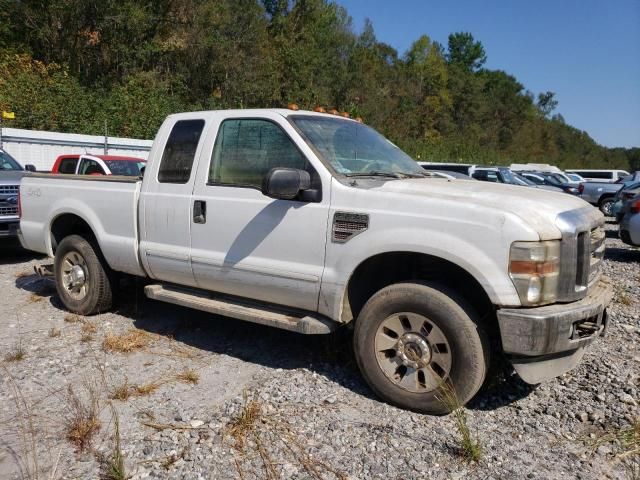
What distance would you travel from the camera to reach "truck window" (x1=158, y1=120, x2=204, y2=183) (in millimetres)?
4727

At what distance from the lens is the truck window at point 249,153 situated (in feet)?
13.8

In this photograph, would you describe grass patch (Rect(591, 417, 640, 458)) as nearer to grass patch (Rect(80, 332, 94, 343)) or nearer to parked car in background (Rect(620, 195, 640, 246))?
grass patch (Rect(80, 332, 94, 343))

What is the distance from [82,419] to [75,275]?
8.65 ft

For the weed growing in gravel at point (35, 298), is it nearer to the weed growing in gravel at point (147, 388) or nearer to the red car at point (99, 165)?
the weed growing in gravel at point (147, 388)

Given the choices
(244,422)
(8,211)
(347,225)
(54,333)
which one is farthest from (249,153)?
(8,211)

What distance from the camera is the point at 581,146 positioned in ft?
362

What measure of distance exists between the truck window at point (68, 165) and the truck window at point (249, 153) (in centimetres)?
838

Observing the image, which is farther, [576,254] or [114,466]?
[576,254]

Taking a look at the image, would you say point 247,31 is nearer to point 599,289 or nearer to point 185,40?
point 185,40

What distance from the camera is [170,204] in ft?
15.5

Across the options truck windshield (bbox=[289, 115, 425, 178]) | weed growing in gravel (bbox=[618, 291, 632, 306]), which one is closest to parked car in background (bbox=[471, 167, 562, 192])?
weed growing in gravel (bbox=[618, 291, 632, 306])

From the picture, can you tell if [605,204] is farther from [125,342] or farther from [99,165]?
[125,342]

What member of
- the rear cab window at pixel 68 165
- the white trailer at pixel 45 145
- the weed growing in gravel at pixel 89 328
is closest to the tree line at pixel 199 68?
the white trailer at pixel 45 145

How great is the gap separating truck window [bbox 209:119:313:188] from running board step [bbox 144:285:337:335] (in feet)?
3.16
